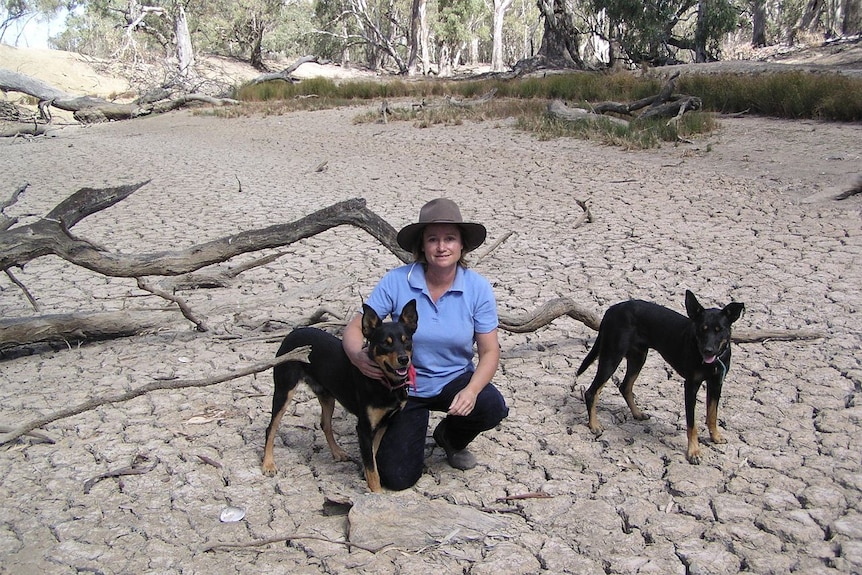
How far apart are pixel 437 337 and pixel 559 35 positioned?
22522 mm

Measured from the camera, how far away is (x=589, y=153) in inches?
458

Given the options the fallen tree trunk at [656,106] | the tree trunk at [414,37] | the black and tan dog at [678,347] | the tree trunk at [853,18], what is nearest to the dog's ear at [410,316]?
the black and tan dog at [678,347]

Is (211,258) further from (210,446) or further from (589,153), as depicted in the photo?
(589,153)

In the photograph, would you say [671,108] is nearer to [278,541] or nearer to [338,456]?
[338,456]

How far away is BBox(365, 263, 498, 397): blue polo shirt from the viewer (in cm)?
375

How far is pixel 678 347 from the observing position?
4059 mm

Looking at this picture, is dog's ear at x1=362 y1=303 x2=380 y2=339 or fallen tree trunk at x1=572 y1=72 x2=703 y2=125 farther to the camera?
fallen tree trunk at x1=572 y1=72 x2=703 y2=125

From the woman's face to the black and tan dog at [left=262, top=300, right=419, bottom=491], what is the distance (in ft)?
0.99

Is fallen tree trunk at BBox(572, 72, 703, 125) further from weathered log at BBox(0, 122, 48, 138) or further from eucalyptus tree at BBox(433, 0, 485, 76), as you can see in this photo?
eucalyptus tree at BBox(433, 0, 485, 76)

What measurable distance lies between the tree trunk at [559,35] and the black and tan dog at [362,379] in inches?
860

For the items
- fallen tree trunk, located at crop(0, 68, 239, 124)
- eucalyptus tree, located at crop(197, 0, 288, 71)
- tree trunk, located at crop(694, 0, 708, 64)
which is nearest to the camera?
fallen tree trunk, located at crop(0, 68, 239, 124)

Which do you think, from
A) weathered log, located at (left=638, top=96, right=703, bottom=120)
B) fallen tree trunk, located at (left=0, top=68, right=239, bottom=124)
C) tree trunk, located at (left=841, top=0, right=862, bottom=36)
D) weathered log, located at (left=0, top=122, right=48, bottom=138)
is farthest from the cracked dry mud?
tree trunk, located at (left=841, top=0, right=862, bottom=36)

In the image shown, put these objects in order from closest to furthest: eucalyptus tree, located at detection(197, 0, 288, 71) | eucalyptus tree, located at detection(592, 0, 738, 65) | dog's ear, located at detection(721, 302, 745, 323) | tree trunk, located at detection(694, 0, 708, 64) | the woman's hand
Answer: the woman's hand, dog's ear, located at detection(721, 302, 745, 323), eucalyptus tree, located at detection(592, 0, 738, 65), tree trunk, located at detection(694, 0, 708, 64), eucalyptus tree, located at detection(197, 0, 288, 71)

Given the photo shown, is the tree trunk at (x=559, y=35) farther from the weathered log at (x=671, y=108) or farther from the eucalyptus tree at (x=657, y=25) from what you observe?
the weathered log at (x=671, y=108)
